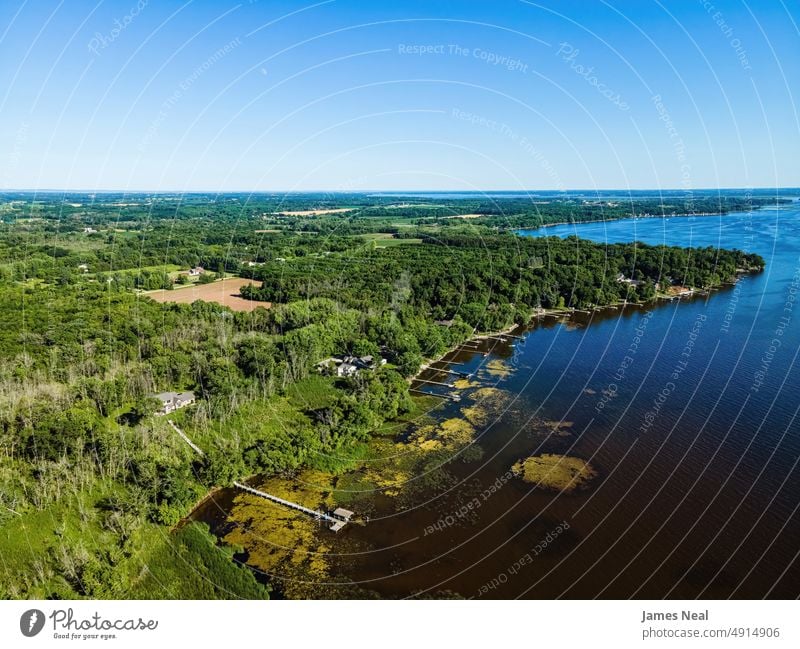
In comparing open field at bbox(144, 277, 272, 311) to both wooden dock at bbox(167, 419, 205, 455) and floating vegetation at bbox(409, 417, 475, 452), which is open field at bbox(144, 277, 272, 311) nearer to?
wooden dock at bbox(167, 419, 205, 455)

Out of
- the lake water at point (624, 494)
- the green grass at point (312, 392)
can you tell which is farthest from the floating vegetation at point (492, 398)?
the green grass at point (312, 392)

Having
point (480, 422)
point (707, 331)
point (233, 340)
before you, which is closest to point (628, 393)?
point (480, 422)

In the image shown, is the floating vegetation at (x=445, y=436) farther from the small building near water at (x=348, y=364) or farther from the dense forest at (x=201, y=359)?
the small building near water at (x=348, y=364)

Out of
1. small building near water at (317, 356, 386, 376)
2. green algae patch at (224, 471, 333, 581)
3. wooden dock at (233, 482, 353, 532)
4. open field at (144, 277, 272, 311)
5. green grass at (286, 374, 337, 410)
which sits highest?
open field at (144, 277, 272, 311)

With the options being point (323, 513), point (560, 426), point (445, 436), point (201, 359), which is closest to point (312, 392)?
point (201, 359)

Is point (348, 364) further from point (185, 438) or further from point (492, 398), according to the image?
point (185, 438)

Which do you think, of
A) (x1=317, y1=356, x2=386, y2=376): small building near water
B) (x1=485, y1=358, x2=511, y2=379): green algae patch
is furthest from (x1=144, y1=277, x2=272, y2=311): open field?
(x1=485, y1=358, x2=511, y2=379): green algae patch
